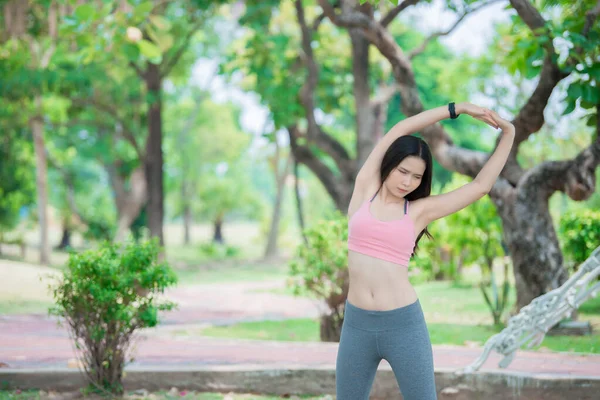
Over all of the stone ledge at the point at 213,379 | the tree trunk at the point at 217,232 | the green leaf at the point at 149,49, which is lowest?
the stone ledge at the point at 213,379

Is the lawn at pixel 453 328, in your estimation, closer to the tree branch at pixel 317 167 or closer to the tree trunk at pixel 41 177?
the tree branch at pixel 317 167

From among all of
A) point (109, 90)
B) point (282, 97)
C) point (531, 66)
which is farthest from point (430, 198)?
point (109, 90)

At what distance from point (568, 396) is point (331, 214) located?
4.38 m

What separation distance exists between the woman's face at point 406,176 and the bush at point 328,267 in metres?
5.06

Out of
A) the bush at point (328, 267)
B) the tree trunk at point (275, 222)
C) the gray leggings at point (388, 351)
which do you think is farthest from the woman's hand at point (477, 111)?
the tree trunk at point (275, 222)

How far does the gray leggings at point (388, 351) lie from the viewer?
3271 millimetres

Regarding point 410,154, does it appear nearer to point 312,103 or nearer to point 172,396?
point 172,396

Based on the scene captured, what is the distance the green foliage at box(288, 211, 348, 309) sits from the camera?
337 inches

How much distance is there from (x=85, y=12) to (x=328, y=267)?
11.7 ft

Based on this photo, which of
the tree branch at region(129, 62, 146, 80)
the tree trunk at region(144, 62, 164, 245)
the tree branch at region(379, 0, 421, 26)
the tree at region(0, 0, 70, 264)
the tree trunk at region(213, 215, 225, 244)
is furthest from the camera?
the tree trunk at region(213, 215, 225, 244)

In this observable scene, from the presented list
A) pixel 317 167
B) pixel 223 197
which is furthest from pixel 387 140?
pixel 223 197

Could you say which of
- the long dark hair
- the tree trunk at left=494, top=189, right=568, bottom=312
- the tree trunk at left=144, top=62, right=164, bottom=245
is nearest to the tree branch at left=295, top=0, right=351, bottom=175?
the tree trunk at left=494, top=189, right=568, bottom=312

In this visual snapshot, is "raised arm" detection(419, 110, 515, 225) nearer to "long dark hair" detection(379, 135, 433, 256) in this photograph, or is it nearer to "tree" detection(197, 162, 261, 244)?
"long dark hair" detection(379, 135, 433, 256)

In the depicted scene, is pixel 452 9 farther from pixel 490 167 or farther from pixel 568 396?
pixel 490 167
